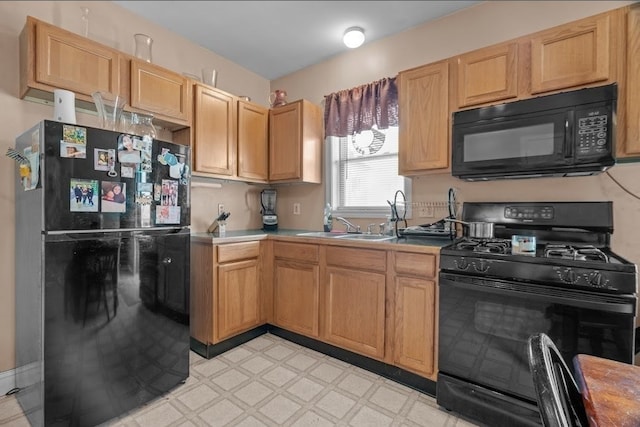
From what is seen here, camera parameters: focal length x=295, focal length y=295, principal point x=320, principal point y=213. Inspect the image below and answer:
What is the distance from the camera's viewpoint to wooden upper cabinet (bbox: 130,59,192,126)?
2.11m

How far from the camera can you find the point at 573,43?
5.55ft

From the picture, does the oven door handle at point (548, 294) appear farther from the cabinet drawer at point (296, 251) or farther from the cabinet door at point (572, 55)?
the cabinet door at point (572, 55)

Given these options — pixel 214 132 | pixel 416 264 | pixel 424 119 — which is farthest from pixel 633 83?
pixel 214 132

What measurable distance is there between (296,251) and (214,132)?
127cm

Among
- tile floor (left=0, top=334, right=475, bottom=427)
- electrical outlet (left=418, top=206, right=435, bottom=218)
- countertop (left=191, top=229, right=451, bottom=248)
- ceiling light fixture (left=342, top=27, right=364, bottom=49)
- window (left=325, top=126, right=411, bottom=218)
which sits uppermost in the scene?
ceiling light fixture (left=342, top=27, right=364, bottom=49)

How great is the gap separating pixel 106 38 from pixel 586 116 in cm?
326

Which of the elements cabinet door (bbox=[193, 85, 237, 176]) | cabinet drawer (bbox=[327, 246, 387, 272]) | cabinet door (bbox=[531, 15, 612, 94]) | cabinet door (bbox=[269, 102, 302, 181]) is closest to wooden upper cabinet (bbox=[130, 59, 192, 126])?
cabinet door (bbox=[193, 85, 237, 176])

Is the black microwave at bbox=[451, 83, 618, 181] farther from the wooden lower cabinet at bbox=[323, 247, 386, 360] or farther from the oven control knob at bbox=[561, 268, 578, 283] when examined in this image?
the wooden lower cabinet at bbox=[323, 247, 386, 360]

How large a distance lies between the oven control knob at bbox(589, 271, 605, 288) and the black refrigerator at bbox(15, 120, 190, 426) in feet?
7.24

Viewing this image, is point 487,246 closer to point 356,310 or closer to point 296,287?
point 356,310

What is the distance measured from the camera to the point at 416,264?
6.21 ft

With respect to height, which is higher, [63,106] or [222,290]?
[63,106]

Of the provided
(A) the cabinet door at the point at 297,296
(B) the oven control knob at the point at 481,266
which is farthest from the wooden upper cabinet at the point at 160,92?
(B) the oven control knob at the point at 481,266

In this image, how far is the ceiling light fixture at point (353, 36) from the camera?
257 cm
